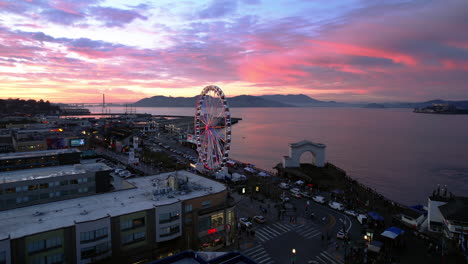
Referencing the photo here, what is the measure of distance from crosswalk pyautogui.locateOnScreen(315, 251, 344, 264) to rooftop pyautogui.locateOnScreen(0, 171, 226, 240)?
22.8 feet

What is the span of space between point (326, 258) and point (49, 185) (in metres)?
18.7

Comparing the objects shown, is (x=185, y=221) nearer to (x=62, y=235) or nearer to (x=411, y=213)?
(x=62, y=235)

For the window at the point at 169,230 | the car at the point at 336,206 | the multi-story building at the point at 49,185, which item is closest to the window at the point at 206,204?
the window at the point at 169,230

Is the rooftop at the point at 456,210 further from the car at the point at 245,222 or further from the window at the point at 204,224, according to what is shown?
the window at the point at 204,224

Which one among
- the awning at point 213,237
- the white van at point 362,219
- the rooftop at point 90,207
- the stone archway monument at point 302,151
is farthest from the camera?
the stone archway monument at point 302,151

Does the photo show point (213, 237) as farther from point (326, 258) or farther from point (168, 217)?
point (326, 258)

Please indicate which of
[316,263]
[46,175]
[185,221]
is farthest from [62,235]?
[316,263]

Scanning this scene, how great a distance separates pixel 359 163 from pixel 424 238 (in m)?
36.5

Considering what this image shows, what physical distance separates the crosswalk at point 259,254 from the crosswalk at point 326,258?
2.67m

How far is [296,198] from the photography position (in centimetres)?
2719

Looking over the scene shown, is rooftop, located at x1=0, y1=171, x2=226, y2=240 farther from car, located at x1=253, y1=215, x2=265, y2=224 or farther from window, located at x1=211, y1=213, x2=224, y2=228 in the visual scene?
car, located at x1=253, y1=215, x2=265, y2=224

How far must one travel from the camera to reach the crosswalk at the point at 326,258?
1639cm

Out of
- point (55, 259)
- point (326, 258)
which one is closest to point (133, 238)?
point (55, 259)

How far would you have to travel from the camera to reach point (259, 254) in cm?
1719
